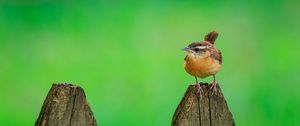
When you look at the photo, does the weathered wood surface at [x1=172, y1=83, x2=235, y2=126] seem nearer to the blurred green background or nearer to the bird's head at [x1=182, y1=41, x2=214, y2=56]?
the bird's head at [x1=182, y1=41, x2=214, y2=56]

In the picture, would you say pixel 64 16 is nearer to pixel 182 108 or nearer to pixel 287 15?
pixel 287 15

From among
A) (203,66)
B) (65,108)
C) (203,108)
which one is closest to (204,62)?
(203,66)

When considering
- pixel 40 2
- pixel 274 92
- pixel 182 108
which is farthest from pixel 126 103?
pixel 182 108

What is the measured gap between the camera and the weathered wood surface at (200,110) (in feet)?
16.7

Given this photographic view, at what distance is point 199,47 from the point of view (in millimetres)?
6250

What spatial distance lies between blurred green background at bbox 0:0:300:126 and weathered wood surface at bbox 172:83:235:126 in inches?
110

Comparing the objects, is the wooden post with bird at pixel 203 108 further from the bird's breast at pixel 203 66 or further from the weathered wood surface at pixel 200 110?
the bird's breast at pixel 203 66

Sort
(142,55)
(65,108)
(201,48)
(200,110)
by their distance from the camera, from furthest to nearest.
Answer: (142,55) < (201,48) < (200,110) < (65,108)

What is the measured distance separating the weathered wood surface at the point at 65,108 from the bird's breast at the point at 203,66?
143cm

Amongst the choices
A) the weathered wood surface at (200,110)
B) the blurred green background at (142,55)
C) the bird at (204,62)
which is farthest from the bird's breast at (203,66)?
the blurred green background at (142,55)

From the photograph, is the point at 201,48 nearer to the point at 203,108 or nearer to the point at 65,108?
the point at 203,108

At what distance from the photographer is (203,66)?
6.27m

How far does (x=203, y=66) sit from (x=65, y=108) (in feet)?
5.19

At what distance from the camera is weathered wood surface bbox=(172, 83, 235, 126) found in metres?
5.10
